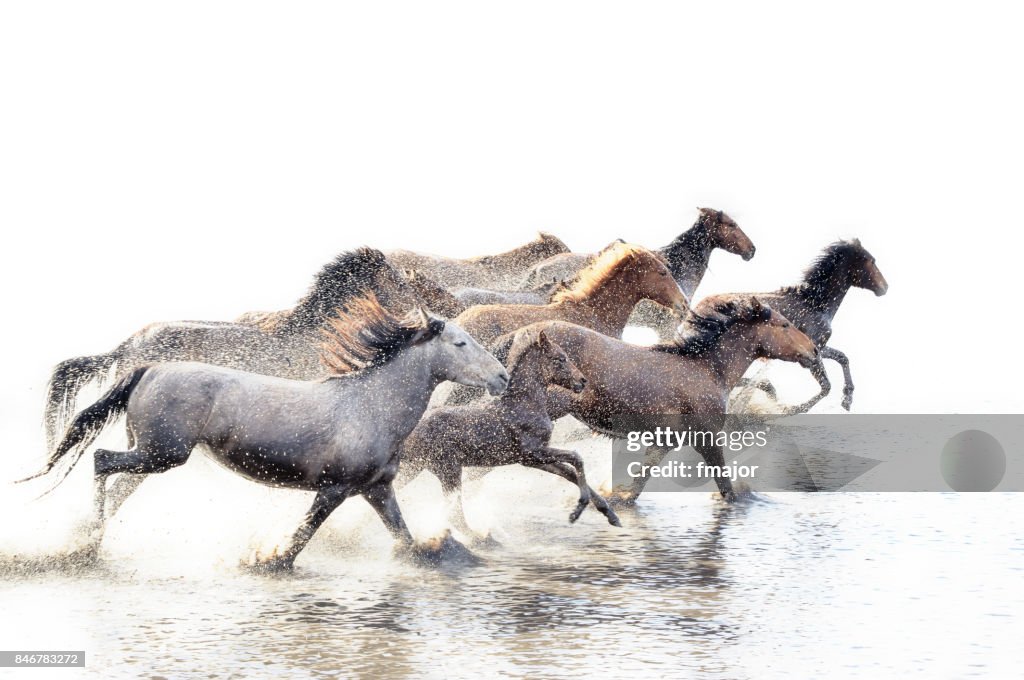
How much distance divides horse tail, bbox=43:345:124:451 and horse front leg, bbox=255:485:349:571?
2.19m

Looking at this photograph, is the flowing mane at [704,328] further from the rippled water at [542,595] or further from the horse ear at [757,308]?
the rippled water at [542,595]

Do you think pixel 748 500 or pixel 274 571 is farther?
pixel 748 500

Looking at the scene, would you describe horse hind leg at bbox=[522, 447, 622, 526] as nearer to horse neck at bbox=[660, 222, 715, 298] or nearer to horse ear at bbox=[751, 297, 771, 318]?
horse ear at bbox=[751, 297, 771, 318]

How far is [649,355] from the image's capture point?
41.7ft

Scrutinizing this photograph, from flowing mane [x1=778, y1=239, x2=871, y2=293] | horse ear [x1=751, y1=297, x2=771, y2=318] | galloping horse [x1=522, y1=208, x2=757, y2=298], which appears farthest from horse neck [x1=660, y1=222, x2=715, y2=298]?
horse ear [x1=751, y1=297, x2=771, y2=318]

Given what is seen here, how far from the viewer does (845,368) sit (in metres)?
15.7

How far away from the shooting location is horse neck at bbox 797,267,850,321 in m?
16.1

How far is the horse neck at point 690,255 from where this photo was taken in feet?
53.0

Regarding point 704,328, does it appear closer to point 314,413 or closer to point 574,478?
point 574,478

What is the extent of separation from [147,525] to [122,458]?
132 cm

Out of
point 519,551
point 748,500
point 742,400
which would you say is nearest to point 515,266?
point 742,400

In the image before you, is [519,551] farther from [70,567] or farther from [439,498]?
[70,567]

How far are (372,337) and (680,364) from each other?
3.15 m

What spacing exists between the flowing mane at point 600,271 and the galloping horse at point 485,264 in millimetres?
1941
